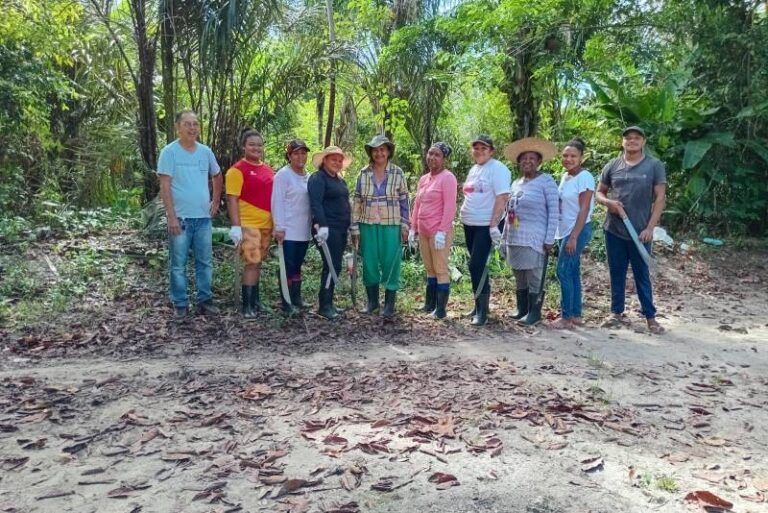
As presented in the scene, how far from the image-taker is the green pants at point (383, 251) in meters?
6.06

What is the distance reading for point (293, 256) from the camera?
6.09m

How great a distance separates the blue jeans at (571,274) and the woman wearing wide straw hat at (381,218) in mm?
1538

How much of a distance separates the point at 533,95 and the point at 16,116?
830 centimetres

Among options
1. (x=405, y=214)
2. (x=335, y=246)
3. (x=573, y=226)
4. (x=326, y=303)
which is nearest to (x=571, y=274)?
(x=573, y=226)

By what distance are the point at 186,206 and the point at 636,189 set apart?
4201mm

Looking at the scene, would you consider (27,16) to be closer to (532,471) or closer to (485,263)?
(485,263)

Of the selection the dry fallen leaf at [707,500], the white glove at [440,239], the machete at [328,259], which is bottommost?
the dry fallen leaf at [707,500]

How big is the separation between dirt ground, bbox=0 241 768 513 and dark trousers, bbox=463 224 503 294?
0.50m

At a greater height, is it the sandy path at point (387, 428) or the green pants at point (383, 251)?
the green pants at point (383, 251)

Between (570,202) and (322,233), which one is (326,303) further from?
(570,202)

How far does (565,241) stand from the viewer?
5902mm

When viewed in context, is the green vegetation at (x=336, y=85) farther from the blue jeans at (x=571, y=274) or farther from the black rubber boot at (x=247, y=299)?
the blue jeans at (x=571, y=274)

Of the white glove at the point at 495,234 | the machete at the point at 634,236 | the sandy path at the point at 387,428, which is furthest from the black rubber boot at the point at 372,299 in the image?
the machete at the point at 634,236

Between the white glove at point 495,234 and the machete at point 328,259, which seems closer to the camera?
the white glove at point 495,234
